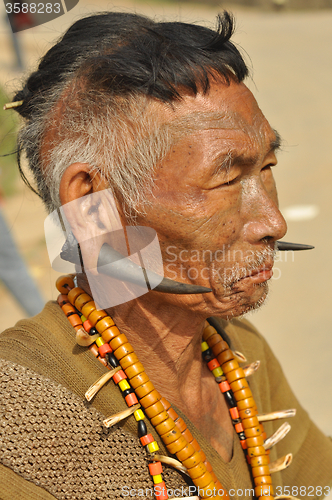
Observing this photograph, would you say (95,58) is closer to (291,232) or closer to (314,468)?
(314,468)

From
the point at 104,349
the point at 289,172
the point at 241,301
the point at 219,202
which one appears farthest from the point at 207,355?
the point at 289,172

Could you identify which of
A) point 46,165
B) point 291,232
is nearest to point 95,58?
point 46,165

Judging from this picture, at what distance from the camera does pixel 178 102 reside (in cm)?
143

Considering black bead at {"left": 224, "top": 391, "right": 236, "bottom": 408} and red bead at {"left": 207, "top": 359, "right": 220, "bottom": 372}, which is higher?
red bead at {"left": 207, "top": 359, "right": 220, "bottom": 372}

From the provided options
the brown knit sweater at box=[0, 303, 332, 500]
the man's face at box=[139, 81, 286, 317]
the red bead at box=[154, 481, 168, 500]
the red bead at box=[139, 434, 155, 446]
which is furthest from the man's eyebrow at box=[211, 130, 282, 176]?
the red bead at box=[154, 481, 168, 500]

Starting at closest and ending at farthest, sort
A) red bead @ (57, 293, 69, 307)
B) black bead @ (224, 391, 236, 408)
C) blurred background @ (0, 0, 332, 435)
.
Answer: red bead @ (57, 293, 69, 307) → black bead @ (224, 391, 236, 408) → blurred background @ (0, 0, 332, 435)

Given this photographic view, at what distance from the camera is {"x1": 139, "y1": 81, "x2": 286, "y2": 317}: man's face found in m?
1.43

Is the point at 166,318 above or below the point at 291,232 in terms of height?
above

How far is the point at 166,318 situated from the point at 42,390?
50 centimetres

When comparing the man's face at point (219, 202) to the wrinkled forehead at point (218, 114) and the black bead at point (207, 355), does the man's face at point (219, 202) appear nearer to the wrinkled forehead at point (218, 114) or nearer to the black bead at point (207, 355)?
the wrinkled forehead at point (218, 114)

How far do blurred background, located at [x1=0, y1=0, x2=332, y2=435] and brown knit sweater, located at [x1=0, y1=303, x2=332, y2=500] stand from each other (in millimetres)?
604

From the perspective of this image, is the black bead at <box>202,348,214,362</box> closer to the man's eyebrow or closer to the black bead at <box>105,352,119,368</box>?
the black bead at <box>105,352,119,368</box>

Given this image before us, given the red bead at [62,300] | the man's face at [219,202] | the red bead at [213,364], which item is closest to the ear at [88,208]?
the man's face at [219,202]

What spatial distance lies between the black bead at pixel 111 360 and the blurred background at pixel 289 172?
2.10 ft
